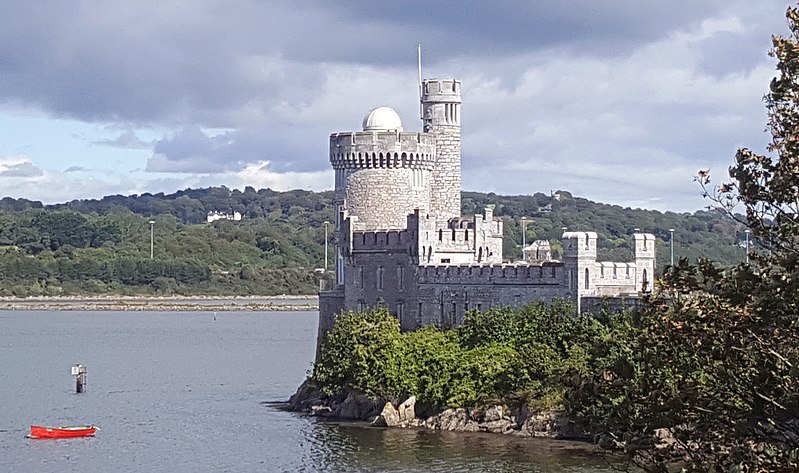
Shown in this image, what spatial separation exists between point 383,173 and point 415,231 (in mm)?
2910

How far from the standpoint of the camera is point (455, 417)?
4697 cm

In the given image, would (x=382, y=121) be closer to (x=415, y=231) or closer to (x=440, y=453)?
(x=415, y=231)

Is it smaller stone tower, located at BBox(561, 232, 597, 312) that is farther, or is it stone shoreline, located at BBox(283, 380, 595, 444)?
smaller stone tower, located at BBox(561, 232, 597, 312)

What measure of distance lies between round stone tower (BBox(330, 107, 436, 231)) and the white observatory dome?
60 centimetres

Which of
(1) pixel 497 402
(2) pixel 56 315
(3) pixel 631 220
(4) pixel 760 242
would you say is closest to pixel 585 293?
(1) pixel 497 402

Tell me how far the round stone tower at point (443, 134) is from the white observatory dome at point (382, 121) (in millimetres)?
1092

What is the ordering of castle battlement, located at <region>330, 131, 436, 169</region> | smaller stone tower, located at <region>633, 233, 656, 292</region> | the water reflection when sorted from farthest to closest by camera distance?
castle battlement, located at <region>330, 131, 436, 169</region>
smaller stone tower, located at <region>633, 233, 656, 292</region>
the water reflection

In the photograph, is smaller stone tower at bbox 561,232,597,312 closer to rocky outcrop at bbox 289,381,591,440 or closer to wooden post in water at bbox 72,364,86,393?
rocky outcrop at bbox 289,381,591,440

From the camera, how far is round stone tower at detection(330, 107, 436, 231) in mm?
54000

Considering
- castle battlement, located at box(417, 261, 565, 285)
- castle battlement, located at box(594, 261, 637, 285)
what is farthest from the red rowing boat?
castle battlement, located at box(594, 261, 637, 285)

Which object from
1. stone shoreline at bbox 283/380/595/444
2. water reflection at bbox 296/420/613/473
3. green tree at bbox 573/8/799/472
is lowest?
water reflection at bbox 296/420/613/473

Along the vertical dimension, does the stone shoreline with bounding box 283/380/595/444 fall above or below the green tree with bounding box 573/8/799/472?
below

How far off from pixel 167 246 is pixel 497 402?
140052 millimetres

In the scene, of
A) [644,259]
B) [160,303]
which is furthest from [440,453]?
[160,303]
